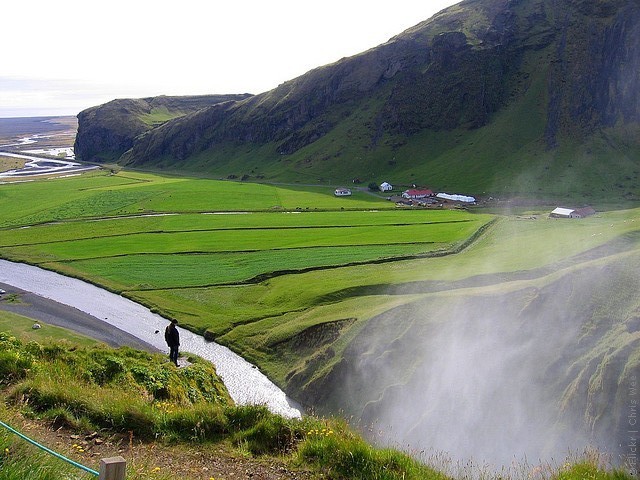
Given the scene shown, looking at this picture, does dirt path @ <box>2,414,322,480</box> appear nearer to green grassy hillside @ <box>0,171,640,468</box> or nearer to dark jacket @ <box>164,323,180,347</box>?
dark jacket @ <box>164,323,180,347</box>

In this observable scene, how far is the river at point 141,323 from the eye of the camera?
4019cm

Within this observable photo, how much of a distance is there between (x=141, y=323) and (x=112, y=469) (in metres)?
51.4

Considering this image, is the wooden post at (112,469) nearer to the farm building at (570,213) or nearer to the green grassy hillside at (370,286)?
the green grassy hillside at (370,286)

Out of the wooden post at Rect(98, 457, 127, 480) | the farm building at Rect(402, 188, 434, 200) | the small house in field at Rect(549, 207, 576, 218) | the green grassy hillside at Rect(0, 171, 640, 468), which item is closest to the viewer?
the wooden post at Rect(98, 457, 127, 480)

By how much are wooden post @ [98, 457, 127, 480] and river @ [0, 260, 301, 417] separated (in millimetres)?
20350

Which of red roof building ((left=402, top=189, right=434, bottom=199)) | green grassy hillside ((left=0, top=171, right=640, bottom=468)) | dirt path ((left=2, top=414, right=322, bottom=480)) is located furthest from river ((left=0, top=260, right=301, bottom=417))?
red roof building ((left=402, top=189, right=434, bottom=199))

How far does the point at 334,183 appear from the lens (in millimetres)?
199500

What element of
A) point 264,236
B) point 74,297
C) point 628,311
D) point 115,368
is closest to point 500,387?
point 628,311

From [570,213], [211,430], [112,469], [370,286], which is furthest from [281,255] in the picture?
[112,469]

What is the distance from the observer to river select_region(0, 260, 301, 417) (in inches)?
1582

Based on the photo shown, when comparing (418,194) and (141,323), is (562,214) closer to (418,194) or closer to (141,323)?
(418,194)

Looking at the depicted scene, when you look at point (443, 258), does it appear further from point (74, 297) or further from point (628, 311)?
point (74, 297)

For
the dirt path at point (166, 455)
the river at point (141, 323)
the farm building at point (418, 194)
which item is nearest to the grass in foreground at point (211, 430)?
the dirt path at point (166, 455)

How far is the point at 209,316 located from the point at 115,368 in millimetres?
29485
